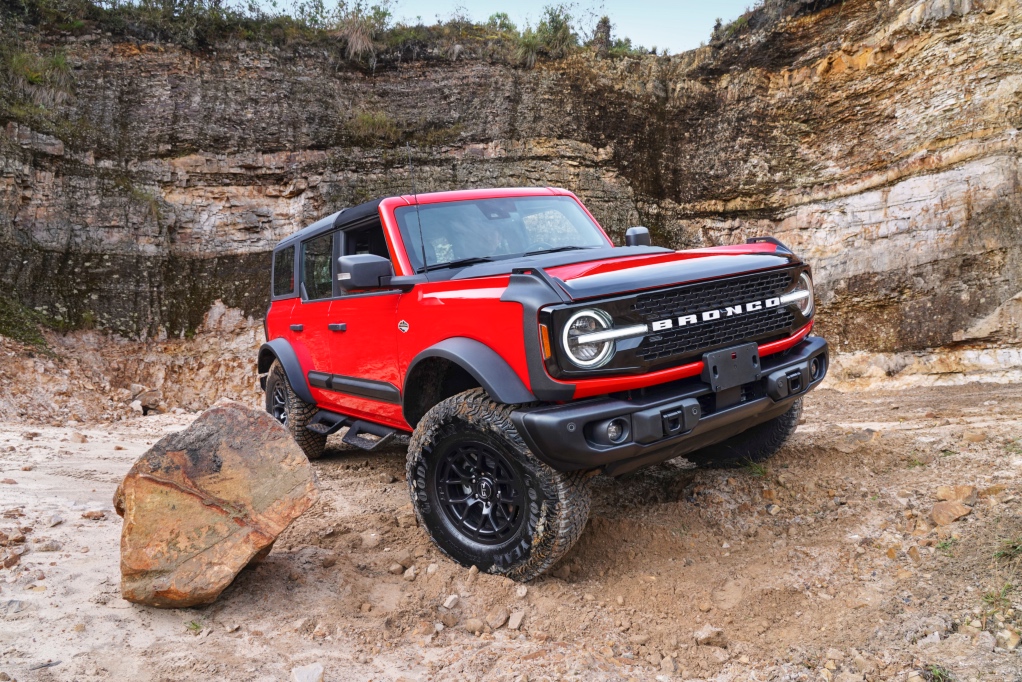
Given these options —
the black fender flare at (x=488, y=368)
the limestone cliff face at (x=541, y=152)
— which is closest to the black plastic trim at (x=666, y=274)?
the black fender flare at (x=488, y=368)

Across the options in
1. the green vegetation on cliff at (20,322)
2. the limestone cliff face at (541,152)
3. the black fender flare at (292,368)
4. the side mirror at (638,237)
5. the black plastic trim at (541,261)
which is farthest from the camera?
the green vegetation on cliff at (20,322)

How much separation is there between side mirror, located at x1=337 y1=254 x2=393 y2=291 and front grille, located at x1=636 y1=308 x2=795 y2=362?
1594 mm

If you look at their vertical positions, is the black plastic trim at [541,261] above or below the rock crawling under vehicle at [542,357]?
above

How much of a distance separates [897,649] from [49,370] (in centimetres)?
1178

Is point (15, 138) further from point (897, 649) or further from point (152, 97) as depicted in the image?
point (897, 649)

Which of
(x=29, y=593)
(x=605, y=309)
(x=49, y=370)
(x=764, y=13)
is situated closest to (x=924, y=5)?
(x=764, y=13)

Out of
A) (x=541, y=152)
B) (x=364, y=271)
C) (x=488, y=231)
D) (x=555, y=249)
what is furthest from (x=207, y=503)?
(x=541, y=152)

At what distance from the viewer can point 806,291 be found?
364 cm

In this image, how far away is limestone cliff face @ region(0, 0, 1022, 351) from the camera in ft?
31.1

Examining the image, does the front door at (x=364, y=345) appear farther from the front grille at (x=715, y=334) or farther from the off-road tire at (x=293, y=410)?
the front grille at (x=715, y=334)

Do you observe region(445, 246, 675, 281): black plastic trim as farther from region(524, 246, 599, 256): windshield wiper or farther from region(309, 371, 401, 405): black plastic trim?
region(309, 371, 401, 405): black plastic trim

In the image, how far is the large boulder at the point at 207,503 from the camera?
272cm

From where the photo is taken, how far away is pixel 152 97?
43.2 ft

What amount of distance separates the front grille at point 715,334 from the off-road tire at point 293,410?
3.17m
